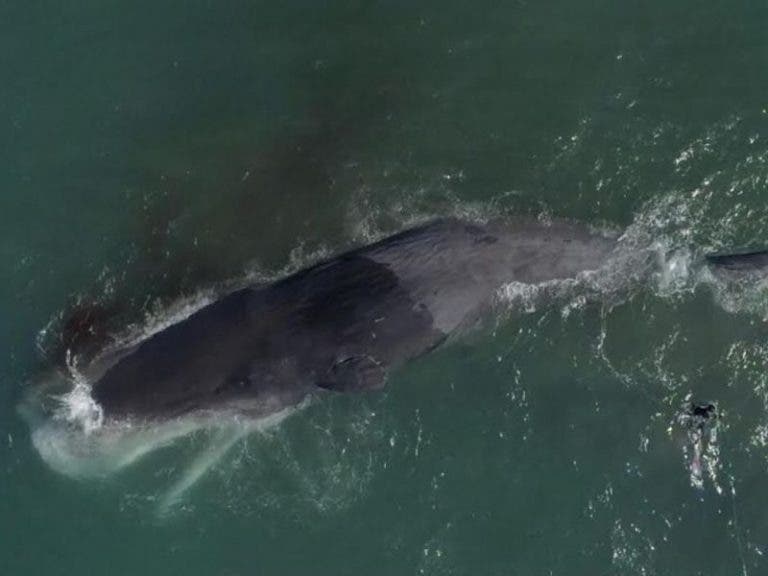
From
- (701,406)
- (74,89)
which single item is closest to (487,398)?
(701,406)

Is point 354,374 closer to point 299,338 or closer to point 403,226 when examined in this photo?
point 299,338

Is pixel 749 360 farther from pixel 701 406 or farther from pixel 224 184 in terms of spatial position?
pixel 224 184

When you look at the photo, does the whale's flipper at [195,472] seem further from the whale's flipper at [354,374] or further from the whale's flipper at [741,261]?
the whale's flipper at [741,261]

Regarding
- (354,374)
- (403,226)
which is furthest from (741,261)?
(354,374)

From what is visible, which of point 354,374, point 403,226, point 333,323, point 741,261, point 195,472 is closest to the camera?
point 333,323

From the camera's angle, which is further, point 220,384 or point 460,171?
point 460,171
